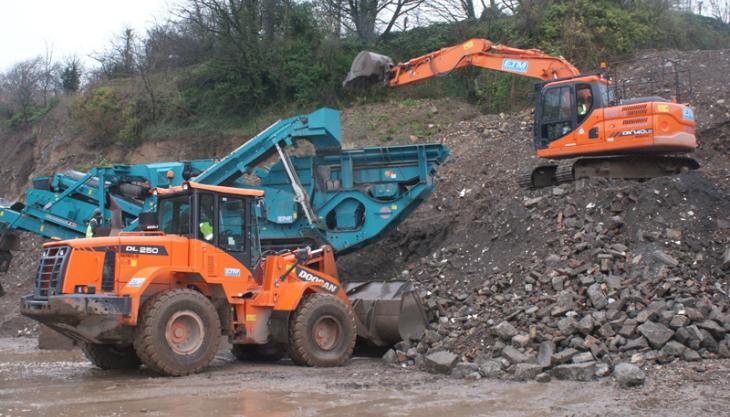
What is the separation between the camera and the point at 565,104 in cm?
1480

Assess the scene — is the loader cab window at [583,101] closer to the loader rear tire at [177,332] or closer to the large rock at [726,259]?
the large rock at [726,259]

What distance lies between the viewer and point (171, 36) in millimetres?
32562

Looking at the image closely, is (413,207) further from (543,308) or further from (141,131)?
(141,131)

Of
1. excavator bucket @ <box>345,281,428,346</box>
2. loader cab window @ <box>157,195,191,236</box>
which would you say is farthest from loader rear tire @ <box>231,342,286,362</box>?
loader cab window @ <box>157,195,191,236</box>

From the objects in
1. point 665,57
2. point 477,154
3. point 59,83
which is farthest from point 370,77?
point 59,83

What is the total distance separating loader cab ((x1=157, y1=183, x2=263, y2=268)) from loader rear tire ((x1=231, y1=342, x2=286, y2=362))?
59.5 inches

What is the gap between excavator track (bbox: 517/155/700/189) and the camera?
14391mm

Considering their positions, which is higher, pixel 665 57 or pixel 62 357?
pixel 665 57

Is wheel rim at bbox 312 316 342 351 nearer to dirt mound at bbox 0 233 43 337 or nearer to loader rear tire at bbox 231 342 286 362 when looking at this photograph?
loader rear tire at bbox 231 342 286 362

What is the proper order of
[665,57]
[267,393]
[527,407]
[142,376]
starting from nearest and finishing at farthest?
[527,407]
[267,393]
[142,376]
[665,57]

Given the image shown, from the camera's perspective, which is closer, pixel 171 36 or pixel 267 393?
pixel 267 393

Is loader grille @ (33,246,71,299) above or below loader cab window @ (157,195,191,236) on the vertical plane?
below

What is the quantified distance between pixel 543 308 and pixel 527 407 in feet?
10.8

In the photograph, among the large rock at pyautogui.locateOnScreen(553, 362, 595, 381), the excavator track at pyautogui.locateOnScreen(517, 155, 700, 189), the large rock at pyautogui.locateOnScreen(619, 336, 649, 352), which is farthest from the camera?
the excavator track at pyautogui.locateOnScreen(517, 155, 700, 189)
